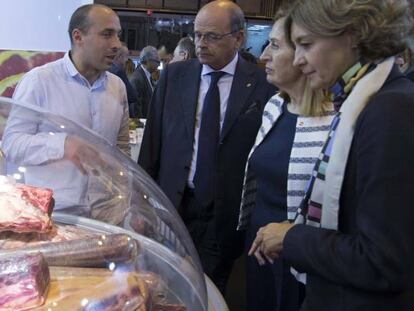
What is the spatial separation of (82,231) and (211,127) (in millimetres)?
1166

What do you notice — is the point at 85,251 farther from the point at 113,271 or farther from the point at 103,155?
the point at 103,155

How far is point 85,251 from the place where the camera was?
109 cm

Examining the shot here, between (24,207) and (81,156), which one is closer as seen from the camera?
(24,207)

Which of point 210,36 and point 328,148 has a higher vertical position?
point 210,36

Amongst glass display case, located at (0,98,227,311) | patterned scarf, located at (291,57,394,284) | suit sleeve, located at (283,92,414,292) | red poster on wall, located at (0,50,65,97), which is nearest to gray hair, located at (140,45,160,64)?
→ red poster on wall, located at (0,50,65,97)

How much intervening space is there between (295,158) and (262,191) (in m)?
0.24

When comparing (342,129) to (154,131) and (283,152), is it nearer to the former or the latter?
(283,152)

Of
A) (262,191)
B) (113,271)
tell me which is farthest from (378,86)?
(262,191)

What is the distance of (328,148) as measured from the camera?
123 cm

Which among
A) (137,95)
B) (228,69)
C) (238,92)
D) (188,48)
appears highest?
(188,48)

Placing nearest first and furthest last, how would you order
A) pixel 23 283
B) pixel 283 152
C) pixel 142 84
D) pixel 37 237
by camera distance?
pixel 23 283
pixel 37 237
pixel 283 152
pixel 142 84

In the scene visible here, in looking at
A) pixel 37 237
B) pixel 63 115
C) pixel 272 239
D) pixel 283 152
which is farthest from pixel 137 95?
pixel 37 237

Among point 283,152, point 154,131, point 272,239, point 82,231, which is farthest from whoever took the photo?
point 154,131

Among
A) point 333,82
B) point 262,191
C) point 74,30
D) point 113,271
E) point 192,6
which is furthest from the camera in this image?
point 192,6
